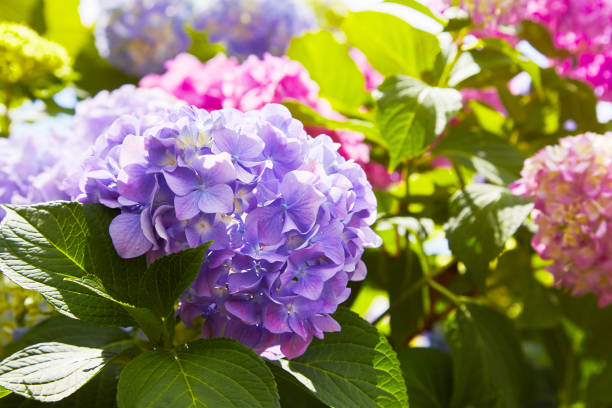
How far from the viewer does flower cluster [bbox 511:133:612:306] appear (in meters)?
0.73

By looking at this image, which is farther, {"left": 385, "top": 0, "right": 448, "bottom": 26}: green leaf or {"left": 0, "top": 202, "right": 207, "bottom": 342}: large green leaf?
{"left": 385, "top": 0, "right": 448, "bottom": 26}: green leaf

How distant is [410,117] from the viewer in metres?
0.79

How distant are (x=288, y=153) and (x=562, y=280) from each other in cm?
46

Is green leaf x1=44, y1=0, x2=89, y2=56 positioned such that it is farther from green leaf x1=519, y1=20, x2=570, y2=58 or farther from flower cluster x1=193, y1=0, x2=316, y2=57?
green leaf x1=519, y1=20, x2=570, y2=58

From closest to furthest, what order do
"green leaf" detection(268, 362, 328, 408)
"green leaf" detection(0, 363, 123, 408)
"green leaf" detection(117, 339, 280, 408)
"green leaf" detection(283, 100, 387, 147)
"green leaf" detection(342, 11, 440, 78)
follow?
"green leaf" detection(117, 339, 280, 408)
"green leaf" detection(0, 363, 123, 408)
"green leaf" detection(268, 362, 328, 408)
"green leaf" detection(283, 100, 387, 147)
"green leaf" detection(342, 11, 440, 78)

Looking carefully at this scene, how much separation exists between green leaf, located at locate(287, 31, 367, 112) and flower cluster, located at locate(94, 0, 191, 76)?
344 mm

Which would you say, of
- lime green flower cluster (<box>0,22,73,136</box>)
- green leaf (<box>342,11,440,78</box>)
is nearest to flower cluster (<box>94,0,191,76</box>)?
lime green flower cluster (<box>0,22,73,136</box>)

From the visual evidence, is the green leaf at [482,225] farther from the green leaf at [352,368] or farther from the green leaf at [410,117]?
the green leaf at [352,368]

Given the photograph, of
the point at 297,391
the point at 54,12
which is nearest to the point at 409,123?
the point at 297,391

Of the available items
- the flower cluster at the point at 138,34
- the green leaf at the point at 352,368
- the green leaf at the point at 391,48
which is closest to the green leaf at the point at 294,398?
the green leaf at the point at 352,368

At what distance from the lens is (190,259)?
49cm

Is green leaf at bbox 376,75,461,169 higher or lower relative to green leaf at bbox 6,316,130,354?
higher

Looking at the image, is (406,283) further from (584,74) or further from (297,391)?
(584,74)

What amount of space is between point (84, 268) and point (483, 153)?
1.85ft
